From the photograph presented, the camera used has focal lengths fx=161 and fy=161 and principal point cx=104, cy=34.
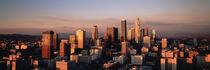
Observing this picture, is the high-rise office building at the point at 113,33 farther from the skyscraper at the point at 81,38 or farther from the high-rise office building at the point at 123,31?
the skyscraper at the point at 81,38

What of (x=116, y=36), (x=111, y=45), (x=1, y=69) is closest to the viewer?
(x=1, y=69)

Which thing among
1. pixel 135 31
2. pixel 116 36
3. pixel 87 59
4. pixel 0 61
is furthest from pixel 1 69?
pixel 135 31

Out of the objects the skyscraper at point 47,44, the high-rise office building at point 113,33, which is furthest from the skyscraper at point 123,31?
the skyscraper at point 47,44

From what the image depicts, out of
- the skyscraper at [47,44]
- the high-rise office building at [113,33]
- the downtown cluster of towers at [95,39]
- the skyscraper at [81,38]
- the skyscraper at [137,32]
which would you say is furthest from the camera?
the skyscraper at [137,32]

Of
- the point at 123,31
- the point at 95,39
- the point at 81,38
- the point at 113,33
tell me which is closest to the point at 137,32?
the point at 123,31

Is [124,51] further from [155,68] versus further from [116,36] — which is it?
[116,36]

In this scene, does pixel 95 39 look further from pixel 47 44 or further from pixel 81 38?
pixel 47 44

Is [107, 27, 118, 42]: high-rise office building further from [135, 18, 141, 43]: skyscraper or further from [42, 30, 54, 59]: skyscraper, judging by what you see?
[42, 30, 54, 59]: skyscraper
